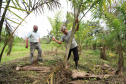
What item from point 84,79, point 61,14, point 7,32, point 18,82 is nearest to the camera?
point 18,82

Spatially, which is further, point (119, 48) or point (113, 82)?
point (119, 48)

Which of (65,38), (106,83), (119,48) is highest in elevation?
(65,38)

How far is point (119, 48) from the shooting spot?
10.8ft

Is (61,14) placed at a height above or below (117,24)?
above

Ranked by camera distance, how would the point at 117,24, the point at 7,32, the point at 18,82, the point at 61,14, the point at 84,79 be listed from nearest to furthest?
the point at 18,82 → the point at 7,32 → the point at 84,79 → the point at 117,24 → the point at 61,14

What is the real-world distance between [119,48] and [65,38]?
7.01 ft

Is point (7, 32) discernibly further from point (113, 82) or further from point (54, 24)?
point (54, 24)

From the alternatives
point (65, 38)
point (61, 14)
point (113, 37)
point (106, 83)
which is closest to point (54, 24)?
point (61, 14)

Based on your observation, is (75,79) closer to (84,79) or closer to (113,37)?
(84,79)

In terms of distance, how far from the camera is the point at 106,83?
2430mm

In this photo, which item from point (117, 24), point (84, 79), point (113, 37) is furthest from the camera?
point (113, 37)

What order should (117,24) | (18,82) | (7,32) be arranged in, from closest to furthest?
1. (18,82)
2. (7,32)
3. (117,24)

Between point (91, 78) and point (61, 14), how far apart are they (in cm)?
498

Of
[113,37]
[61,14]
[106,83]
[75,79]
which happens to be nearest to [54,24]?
[61,14]
